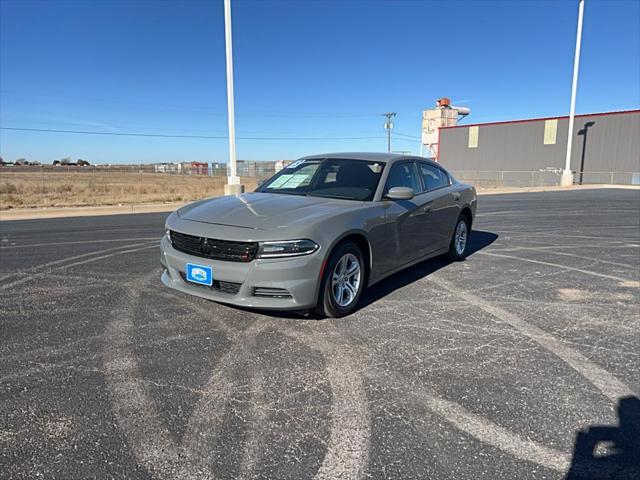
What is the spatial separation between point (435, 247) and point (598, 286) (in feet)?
6.45

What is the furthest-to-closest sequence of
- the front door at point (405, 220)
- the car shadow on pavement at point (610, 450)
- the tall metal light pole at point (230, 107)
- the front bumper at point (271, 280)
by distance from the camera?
1. the tall metal light pole at point (230, 107)
2. the front door at point (405, 220)
3. the front bumper at point (271, 280)
4. the car shadow on pavement at point (610, 450)

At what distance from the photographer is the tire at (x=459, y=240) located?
6625 millimetres

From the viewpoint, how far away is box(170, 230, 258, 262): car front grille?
378 cm

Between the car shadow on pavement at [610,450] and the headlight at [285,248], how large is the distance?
2.26 meters

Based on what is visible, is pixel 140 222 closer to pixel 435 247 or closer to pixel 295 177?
pixel 295 177

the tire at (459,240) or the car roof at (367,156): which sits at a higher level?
the car roof at (367,156)

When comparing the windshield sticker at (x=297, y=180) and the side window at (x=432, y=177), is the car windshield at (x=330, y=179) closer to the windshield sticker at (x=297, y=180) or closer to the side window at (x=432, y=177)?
the windshield sticker at (x=297, y=180)

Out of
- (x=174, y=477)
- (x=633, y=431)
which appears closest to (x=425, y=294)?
(x=633, y=431)

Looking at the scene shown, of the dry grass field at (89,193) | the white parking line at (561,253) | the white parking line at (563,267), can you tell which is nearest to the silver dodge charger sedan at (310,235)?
the white parking line at (563,267)

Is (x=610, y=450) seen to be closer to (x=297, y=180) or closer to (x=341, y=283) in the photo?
(x=341, y=283)

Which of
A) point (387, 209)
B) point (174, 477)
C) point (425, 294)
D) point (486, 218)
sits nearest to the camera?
point (174, 477)

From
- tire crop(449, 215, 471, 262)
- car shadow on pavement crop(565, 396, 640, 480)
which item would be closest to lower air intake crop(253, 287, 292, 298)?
car shadow on pavement crop(565, 396, 640, 480)

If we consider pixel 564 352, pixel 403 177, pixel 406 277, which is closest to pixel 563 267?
pixel 406 277

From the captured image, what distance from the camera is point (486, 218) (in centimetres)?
1209
